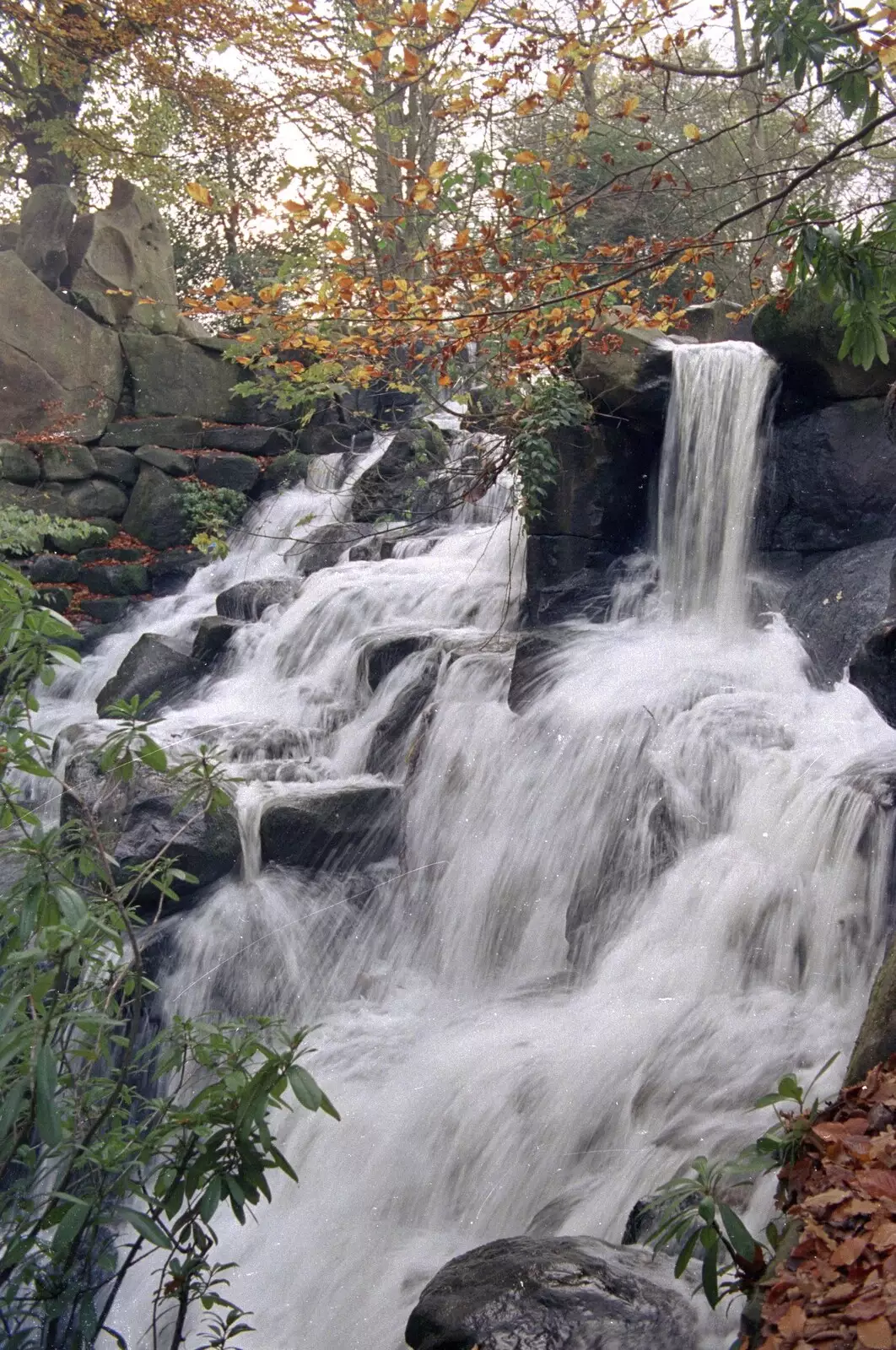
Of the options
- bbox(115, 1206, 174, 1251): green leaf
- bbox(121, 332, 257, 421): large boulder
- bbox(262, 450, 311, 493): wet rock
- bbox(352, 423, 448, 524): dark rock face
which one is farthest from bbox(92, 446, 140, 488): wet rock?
bbox(115, 1206, 174, 1251): green leaf

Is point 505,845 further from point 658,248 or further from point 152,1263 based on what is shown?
point 658,248

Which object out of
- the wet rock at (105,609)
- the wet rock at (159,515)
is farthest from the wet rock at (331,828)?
the wet rock at (159,515)

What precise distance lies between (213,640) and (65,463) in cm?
462

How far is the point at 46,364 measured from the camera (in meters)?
13.9

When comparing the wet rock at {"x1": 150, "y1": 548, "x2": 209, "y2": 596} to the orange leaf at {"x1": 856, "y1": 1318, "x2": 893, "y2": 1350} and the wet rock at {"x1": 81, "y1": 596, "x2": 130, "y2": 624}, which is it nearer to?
the wet rock at {"x1": 81, "y1": 596, "x2": 130, "y2": 624}

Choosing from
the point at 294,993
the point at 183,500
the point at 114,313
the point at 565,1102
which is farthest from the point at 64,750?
the point at 114,313

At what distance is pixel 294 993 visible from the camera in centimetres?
630

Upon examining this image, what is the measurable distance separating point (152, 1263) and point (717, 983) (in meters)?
2.69

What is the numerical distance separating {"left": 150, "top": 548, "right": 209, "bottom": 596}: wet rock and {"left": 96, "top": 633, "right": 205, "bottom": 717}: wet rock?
308 centimetres

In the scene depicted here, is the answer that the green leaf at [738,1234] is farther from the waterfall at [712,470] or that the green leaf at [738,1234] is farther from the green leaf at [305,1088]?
the waterfall at [712,470]

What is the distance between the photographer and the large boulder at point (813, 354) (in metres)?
7.64

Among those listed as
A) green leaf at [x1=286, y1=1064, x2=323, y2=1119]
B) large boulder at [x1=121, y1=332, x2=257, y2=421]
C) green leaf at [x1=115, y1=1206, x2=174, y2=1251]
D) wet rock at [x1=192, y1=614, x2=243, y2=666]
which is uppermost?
large boulder at [x1=121, y1=332, x2=257, y2=421]

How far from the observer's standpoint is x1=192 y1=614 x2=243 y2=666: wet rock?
34.0ft

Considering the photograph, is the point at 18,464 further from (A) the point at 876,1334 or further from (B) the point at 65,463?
(A) the point at 876,1334
